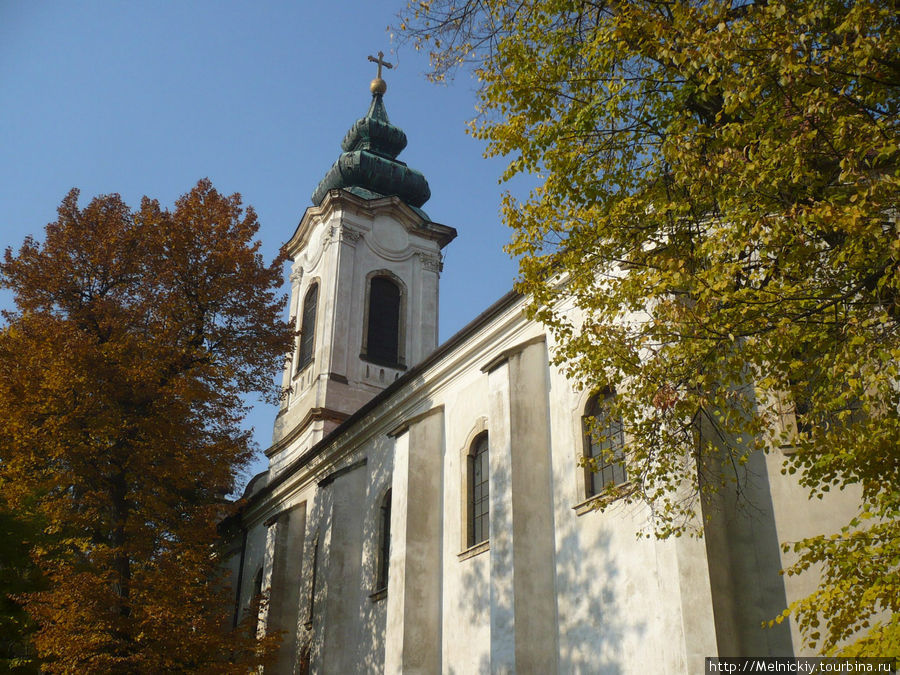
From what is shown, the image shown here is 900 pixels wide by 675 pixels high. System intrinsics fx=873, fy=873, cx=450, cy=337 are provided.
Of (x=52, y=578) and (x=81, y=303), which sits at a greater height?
(x=81, y=303)

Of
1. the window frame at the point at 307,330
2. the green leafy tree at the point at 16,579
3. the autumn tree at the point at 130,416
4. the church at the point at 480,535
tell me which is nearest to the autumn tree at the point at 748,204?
the church at the point at 480,535

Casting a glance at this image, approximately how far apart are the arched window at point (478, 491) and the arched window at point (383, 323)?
12.9m

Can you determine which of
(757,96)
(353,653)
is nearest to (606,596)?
(757,96)

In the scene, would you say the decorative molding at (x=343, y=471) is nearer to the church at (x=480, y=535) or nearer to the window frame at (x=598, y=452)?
the church at (x=480, y=535)

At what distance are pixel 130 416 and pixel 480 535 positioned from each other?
23.0ft

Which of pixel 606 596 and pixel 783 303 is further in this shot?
pixel 606 596

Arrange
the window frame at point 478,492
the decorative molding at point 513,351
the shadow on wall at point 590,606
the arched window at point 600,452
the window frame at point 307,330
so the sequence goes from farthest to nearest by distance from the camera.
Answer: the window frame at point 307,330 < the window frame at point 478,492 < the decorative molding at point 513,351 < the arched window at point 600,452 < the shadow on wall at point 590,606

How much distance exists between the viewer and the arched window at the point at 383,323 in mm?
29344

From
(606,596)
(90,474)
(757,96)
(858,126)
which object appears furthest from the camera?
(90,474)

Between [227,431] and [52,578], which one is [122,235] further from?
[52,578]

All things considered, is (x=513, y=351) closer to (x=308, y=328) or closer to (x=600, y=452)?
(x=600, y=452)

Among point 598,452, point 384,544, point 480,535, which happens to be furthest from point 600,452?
point 384,544

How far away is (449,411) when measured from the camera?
17625 millimetres

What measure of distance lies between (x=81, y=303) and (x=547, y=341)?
378 inches
